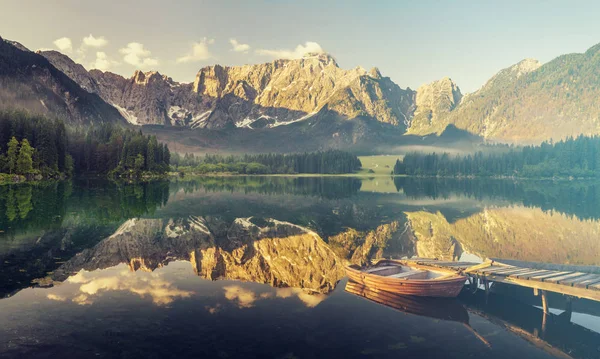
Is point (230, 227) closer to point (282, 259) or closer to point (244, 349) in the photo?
point (282, 259)

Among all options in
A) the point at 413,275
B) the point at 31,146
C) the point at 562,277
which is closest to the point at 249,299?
the point at 413,275

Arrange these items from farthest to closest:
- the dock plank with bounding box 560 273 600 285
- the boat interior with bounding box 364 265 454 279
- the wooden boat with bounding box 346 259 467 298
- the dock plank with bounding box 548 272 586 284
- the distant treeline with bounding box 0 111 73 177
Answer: the distant treeline with bounding box 0 111 73 177 → the boat interior with bounding box 364 265 454 279 → the wooden boat with bounding box 346 259 467 298 → the dock plank with bounding box 548 272 586 284 → the dock plank with bounding box 560 273 600 285

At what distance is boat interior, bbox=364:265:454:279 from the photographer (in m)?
31.5

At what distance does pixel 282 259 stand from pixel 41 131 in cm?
17754

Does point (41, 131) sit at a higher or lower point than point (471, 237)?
higher

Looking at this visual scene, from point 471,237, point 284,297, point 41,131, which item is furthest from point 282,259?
point 41,131

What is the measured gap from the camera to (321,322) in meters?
23.1

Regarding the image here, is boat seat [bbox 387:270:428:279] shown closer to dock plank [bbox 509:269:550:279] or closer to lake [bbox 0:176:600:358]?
lake [bbox 0:176:600:358]

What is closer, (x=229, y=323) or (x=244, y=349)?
(x=244, y=349)

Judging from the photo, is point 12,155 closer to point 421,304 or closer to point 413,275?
point 413,275

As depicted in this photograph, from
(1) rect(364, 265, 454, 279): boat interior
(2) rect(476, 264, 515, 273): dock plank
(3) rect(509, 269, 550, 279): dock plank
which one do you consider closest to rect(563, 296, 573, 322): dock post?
(3) rect(509, 269, 550, 279): dock plank

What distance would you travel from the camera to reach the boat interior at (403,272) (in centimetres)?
3150

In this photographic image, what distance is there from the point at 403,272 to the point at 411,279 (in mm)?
4354

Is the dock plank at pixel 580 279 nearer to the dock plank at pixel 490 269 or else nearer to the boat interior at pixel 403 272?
the dock plank at pixel 490 269
